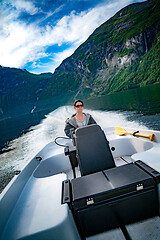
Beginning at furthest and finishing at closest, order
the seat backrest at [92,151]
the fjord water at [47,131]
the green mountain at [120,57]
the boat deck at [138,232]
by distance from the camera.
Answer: the green mountain at [120,57], the fjord water at [47,131], the seat backrest at [92,151], the boat deck at [138,232]

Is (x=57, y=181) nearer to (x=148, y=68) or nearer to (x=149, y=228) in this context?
(x=149, y=228)

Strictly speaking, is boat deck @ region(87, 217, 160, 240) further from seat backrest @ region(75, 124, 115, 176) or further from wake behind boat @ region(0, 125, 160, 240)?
seat backrest @ region(75, 124, 115, 176)

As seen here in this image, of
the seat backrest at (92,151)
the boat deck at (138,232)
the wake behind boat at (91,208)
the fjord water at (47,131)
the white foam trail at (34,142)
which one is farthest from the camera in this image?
the white foam trail at (34,142)

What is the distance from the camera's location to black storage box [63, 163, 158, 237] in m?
1.48

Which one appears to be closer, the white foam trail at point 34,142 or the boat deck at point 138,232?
the boat deck at point 138,232

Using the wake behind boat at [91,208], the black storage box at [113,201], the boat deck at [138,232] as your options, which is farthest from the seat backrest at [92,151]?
the boat deck at [138,232]

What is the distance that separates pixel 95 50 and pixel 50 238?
195 m

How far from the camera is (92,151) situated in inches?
87.2

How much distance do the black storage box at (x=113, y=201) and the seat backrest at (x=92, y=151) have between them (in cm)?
43

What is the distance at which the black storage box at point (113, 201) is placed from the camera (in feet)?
4.85

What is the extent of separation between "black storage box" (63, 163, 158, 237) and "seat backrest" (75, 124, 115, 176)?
425 millimetres

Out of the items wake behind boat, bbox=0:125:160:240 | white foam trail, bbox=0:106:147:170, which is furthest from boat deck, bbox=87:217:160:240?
white foam trail, bbox=0:106:147:170

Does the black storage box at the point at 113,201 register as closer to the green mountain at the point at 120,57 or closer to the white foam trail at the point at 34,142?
the white foam trail at the point at 34,142

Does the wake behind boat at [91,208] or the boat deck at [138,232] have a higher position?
the wake behind boat at [91,208]
